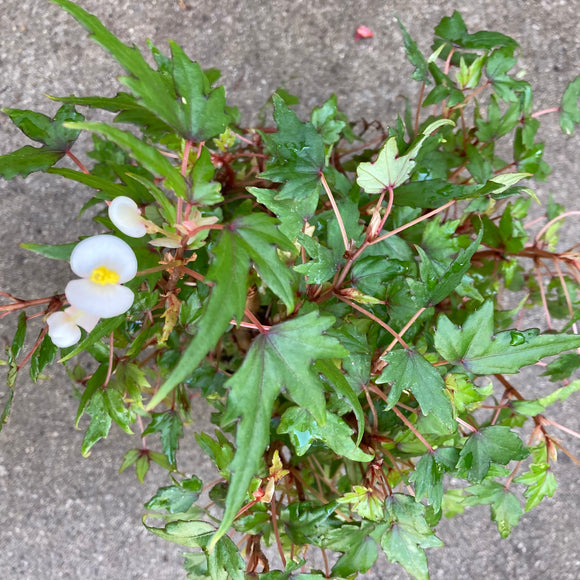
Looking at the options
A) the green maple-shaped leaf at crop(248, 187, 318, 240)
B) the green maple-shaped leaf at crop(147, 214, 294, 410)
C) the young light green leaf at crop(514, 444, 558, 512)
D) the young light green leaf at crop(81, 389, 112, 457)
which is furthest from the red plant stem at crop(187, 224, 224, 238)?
the young light green leaf at crop(514, 444, 558, 512)

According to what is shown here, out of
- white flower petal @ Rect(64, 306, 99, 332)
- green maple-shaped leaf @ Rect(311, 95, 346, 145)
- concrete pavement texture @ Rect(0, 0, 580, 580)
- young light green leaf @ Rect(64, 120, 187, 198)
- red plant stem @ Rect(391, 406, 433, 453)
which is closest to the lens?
young light green leaf @ Rect(64, 120, 187, 198)

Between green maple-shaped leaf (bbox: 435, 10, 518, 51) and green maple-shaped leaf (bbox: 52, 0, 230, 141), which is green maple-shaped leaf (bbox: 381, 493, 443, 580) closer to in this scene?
green maple-shaped leaf (bbox: 52, 0, 230, 141)

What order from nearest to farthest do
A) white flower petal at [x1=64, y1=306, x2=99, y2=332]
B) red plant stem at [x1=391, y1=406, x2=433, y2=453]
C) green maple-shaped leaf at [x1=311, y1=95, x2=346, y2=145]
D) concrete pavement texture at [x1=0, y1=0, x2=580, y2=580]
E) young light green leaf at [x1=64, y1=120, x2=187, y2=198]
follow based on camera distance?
young light green leaf at [x1=64, y1=120, x2=187, y2=198] < white flower petal at [x1=64, y1=306, x2=99, y2=332] < red plant stem at [x1=391, y1=406, x2=433, y2=453] < green maple-shaped leaf at [x1=311, y1=95, x2=346, y2=145] < concrete pavement texture at [x1=0, y1=0, x2=580, y2=580]

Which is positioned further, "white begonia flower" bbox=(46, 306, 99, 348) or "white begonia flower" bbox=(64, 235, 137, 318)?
"white begonia flower" bbox=(46, 306, 99, 348)

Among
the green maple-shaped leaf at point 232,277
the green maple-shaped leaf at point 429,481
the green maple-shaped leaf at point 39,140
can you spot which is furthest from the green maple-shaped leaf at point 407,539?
the green maple-shaped leaf at point 39,140

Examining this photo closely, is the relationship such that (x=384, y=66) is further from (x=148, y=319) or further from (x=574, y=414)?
(x=574, y=414)

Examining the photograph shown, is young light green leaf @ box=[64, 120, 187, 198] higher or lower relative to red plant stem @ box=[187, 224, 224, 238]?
higher

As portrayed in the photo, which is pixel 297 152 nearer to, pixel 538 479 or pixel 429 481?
pixel 429 481
